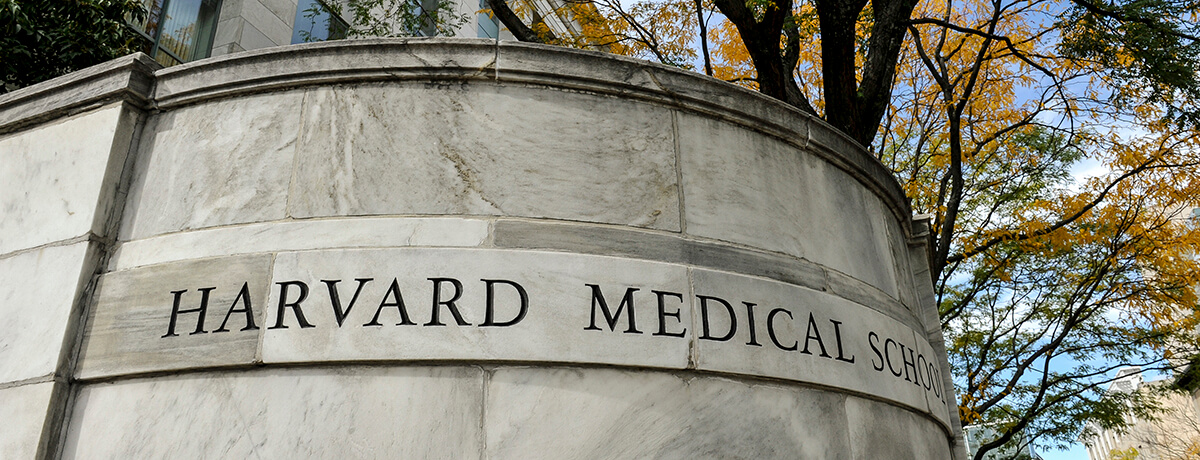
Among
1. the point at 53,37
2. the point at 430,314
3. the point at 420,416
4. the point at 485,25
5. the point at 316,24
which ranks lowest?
the point at 420,416

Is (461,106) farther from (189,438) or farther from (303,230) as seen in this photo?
(189,438)

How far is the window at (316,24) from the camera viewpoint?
16.2 meters

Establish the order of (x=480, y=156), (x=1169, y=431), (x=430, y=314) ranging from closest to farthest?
1. (x=430, y=314)
2. (x=480, y=156)
3. (x=1169, y=431)

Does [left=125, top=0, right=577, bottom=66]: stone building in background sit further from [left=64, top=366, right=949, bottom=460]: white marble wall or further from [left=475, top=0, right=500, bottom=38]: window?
[left=64, top=366, right=949, bottom=460]: white marble wall

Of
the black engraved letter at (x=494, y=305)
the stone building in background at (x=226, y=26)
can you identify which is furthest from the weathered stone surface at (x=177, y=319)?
the stone building in background at (x=226, y=26)

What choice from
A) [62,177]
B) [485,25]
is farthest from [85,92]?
[485,25]

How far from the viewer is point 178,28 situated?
14.0m

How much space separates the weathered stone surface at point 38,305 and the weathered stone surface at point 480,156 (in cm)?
126

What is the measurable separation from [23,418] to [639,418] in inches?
121

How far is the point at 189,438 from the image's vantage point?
12.9 feet

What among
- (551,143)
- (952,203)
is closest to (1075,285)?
(952,203)

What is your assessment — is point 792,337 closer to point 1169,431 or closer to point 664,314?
point 664,314

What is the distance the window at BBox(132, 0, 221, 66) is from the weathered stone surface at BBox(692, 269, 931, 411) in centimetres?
1173

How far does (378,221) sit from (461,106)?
0.86 m
